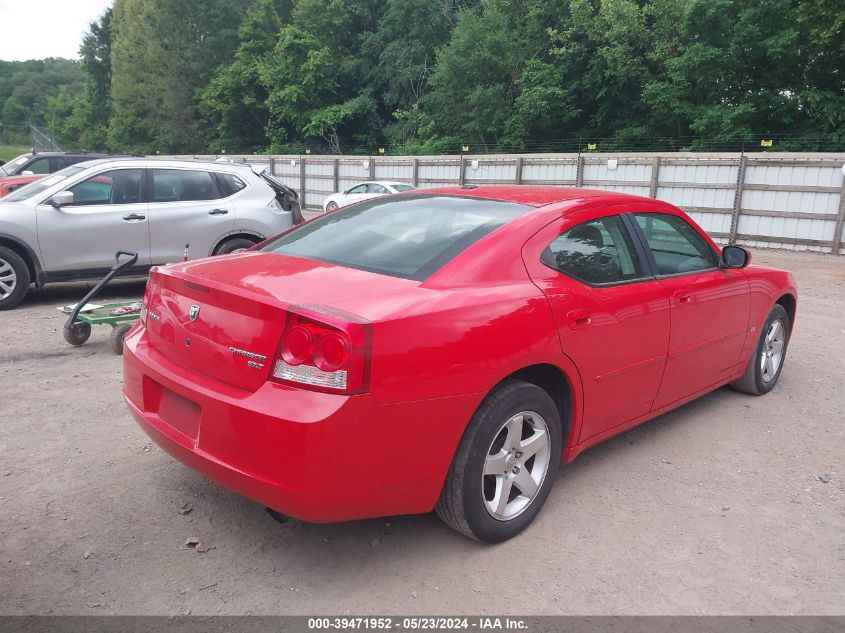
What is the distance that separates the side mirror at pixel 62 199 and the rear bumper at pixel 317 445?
18.2 ft

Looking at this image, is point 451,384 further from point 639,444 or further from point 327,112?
point 327,112

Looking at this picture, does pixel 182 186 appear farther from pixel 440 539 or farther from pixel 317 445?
pixel 317 445

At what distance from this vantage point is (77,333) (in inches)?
237

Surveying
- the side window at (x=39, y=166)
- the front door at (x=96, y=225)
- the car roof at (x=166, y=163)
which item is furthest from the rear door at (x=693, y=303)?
the side window at (x=39, y=166)

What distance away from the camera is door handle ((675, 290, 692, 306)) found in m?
3.88

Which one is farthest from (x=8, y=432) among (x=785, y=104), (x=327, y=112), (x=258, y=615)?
(x=327, y=112)

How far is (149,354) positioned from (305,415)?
1.12m

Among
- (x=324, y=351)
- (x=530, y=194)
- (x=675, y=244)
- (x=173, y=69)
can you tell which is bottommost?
(x=324, y=351)

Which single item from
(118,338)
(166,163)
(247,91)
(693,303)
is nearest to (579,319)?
(693,303)

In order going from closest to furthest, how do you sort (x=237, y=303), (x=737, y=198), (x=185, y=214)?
(x=237, y=303), (x=185, y=214), (x=737, y=198)

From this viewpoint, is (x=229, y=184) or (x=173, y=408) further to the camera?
(x=229, y=184)

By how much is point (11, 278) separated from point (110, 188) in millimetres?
1441

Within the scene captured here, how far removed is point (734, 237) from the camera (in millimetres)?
16656


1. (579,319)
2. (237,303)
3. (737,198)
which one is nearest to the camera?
(237,303)
